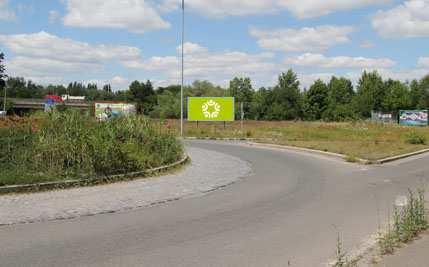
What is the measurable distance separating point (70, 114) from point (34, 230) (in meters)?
8.37

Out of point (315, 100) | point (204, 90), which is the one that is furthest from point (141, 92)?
point (315, 100)

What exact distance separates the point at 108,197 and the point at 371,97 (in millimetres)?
83868

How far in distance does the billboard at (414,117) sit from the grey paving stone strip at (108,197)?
67.4 metres

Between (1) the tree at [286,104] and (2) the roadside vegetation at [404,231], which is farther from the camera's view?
(1) the tree at [286,104]

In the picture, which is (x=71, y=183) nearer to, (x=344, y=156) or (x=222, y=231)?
(x=222, y=231)

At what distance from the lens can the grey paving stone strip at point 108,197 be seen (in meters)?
9.49

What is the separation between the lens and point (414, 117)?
7831cm

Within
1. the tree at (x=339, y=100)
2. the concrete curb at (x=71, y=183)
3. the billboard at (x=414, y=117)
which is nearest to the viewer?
the concrete curb at (x=71, y=183)

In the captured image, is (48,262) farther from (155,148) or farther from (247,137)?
(247,137)

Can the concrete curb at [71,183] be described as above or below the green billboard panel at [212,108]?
below

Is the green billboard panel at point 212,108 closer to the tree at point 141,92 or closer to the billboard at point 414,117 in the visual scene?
the billboard at point 414,117

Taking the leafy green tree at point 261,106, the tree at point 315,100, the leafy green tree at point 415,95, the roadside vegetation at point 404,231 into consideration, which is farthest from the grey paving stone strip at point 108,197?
the leafy green tree at point 261,106

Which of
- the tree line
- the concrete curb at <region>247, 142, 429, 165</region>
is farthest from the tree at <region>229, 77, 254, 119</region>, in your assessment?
the concrete curb at <region>247, 142, 429, 165</region>

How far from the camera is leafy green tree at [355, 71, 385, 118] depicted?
89.4 metres
